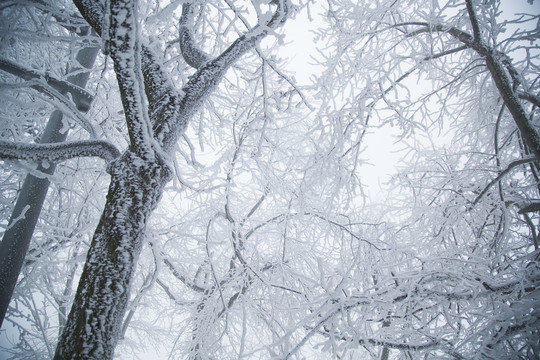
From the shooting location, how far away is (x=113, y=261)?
1514mm

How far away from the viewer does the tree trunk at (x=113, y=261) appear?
1395 millimetres

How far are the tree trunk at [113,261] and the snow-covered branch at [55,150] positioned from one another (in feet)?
0.95

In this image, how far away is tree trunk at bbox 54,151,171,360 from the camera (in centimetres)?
139

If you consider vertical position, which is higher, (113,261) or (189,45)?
(189,45)

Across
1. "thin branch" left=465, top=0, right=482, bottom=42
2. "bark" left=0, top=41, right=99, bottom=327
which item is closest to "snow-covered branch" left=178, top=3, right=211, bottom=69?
"bark" left=0, top=41, right=99, bottom=327

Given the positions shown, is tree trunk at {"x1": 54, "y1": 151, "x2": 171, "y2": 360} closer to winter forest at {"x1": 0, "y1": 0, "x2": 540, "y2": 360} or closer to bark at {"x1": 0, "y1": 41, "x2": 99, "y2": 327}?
winter forest at {"x1": 0, "y1": 0, "x2": 540, "y2": 360}

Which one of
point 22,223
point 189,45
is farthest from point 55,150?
point 189,45

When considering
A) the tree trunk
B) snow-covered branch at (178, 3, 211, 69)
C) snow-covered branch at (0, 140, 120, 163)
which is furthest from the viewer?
snow-covered branch at (178, 3, 211, 69)

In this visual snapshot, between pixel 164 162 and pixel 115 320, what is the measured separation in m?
0.95

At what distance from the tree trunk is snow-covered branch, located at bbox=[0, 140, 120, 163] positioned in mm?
290

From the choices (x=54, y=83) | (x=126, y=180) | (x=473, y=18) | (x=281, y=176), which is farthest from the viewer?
(x=281, y=176)

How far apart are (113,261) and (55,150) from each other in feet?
3.14

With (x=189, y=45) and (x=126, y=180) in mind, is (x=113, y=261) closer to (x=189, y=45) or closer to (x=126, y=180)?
(x=126, y=180)

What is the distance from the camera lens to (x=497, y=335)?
182cm
